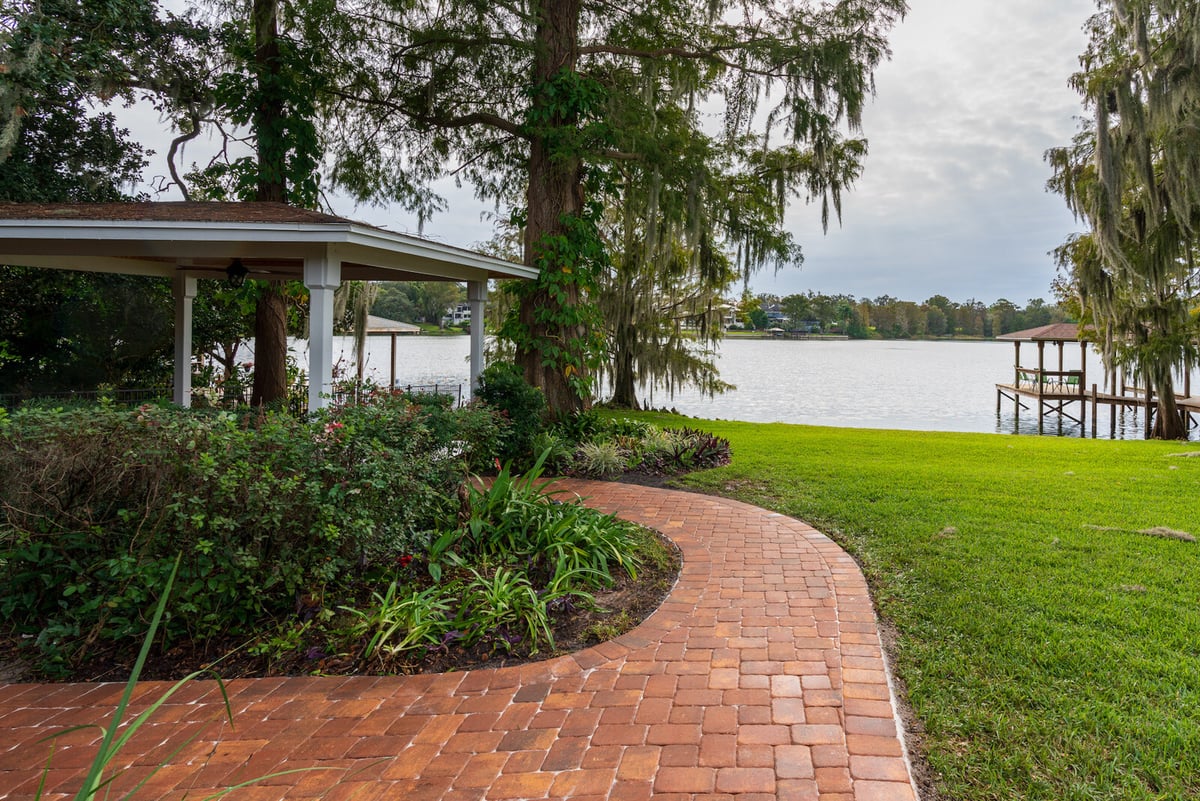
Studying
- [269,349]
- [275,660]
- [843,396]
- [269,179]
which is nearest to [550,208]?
[269,179]

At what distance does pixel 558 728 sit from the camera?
2.75m

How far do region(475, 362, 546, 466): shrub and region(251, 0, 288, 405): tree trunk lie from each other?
3089 mm

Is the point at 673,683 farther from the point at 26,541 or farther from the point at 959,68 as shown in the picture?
the point at 959,68

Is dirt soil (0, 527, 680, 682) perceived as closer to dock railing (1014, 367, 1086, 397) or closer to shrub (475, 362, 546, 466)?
Result: shrub (475, 362, 546, 466)

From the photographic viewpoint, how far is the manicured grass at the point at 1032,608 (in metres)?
2.59

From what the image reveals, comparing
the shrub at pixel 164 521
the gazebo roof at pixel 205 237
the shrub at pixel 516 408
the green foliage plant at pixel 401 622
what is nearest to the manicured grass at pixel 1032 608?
the shrub at pixel 516 408

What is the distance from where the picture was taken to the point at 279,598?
369 cm

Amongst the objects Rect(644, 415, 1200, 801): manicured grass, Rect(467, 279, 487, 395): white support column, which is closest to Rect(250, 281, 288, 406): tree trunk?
Rect(467, 279, 487, 395): white support column

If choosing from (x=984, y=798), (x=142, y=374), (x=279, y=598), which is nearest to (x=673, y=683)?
(x=984, y=798)

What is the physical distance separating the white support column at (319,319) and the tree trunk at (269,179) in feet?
12.1

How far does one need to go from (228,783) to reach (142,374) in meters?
11.1

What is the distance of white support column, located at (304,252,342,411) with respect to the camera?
5.96 meters

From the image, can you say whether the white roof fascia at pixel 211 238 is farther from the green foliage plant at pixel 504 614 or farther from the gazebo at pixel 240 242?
the green foliage plant at pixel 504 614

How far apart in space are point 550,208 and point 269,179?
393cm
